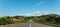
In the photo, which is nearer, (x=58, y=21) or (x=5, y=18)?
(x=58, y=21)

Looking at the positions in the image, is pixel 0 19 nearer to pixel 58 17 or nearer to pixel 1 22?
pixel 1 22

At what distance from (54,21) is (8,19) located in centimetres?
998

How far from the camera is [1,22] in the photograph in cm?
2819

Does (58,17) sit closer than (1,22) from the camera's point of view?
Yes

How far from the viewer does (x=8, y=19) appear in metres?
31.0

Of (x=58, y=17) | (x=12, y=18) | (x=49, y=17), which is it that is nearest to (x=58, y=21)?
(x=58, y=17)

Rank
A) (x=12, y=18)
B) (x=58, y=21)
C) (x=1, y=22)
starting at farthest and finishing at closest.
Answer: (x=12, y=18) → (x=1, y=22) → (x=58, y=21)

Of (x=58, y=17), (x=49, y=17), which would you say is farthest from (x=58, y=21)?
(x=49, y=17)

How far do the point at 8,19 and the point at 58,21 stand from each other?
11064 mm

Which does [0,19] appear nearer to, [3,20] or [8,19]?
[3,20]

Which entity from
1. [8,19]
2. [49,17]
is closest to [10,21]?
[8,19]

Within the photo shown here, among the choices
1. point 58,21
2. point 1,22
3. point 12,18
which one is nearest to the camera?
point 58,21

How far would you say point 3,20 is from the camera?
1146 inches

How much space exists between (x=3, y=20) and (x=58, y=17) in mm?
10505
